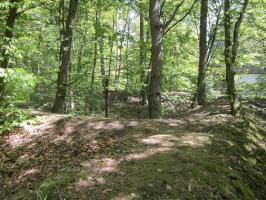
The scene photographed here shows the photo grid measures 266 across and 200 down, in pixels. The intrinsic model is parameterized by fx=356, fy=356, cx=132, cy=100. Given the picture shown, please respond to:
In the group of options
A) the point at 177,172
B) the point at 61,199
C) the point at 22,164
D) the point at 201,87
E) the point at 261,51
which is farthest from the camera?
the point at 261,51

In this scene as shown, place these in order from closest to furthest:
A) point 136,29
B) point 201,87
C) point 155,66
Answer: point 155,66 → point 201,87 → point 136,29

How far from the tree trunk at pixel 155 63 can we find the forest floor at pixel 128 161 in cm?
83

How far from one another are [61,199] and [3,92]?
3980 mm

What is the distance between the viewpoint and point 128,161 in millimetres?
5949

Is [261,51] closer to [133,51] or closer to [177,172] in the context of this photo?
[133,51]

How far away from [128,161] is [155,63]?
13.1 ft

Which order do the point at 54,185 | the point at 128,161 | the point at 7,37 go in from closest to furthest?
the point at 54,185, the point at 128,161, the point at 7,37

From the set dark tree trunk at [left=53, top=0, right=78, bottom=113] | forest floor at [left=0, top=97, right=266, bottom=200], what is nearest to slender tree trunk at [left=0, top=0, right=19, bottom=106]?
forest floor at [left=0, top=97, right=266, bottom=200]

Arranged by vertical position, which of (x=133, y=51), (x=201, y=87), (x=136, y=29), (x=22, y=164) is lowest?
(x=22, y=164)

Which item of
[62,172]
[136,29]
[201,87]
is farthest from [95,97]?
[136,29]

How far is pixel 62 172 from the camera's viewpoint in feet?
18.9

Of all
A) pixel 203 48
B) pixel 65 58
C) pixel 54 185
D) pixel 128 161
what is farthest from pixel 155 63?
pixel 203 48

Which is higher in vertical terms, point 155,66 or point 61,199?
point 155,66

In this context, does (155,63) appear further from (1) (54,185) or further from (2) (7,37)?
(1) (54,185)
